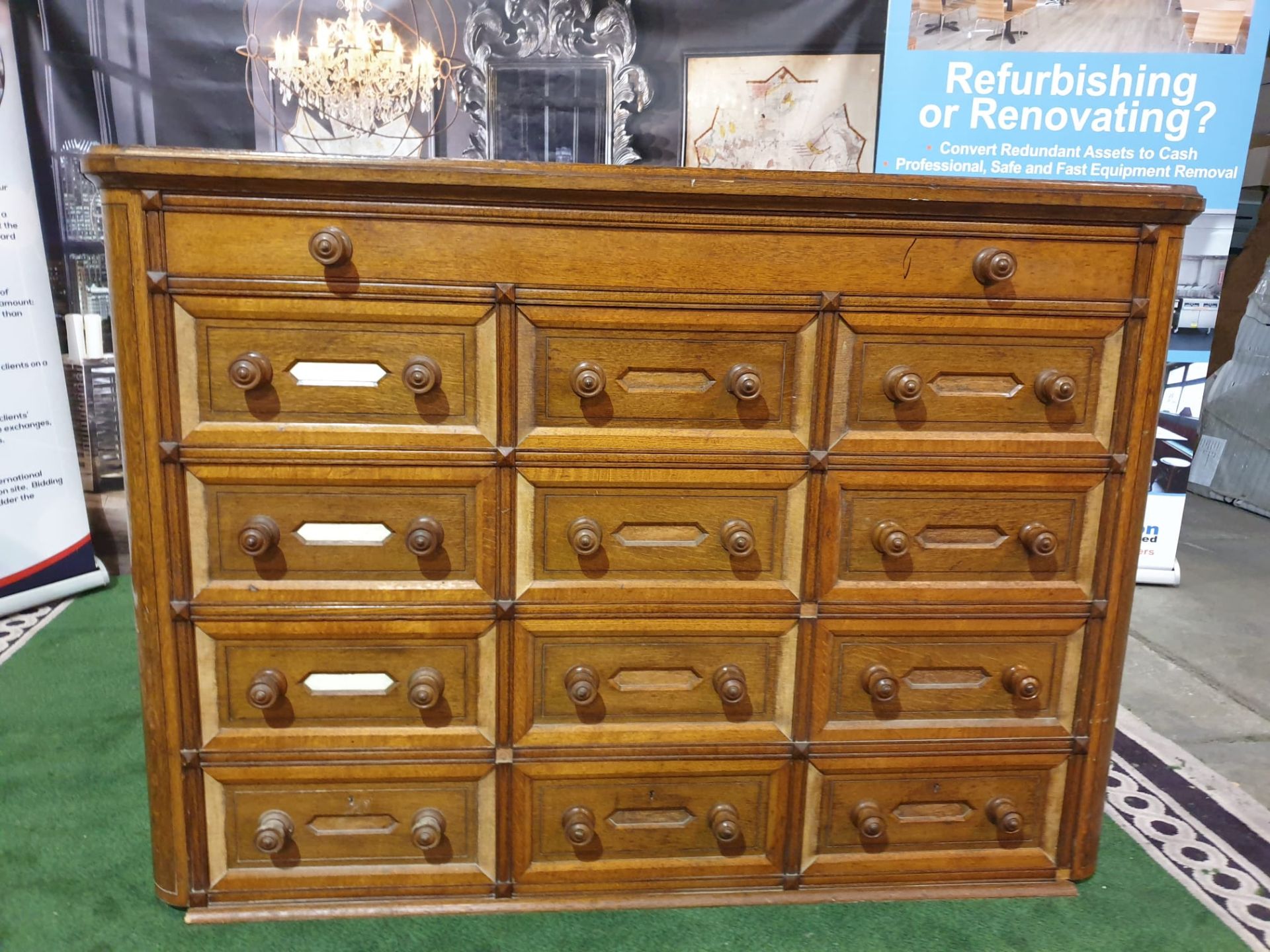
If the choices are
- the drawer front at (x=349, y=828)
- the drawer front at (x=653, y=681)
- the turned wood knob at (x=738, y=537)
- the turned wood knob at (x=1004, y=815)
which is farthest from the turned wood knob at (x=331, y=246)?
the turned wood knob at (x=1004, y=815)

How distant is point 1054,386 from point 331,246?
1341 mm

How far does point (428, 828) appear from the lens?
1.71 metres

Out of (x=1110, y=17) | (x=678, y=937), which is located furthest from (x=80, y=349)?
(x=1110, y=17)

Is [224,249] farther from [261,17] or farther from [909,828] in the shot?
[261,17]

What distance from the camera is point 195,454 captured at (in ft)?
5.06

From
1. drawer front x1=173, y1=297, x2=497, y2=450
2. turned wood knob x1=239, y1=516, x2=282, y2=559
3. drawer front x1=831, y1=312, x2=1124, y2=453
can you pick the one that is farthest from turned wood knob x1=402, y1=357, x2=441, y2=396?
drawer front x1=831, y1=312, x2=1124, y2=453

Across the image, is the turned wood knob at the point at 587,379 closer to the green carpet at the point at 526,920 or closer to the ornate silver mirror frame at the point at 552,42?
the green carpet at the point at 526,920

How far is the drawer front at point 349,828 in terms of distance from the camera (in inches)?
67.1

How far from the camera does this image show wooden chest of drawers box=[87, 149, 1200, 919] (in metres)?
1.52

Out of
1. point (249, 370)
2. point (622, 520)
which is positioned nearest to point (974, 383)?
point (622, 520)

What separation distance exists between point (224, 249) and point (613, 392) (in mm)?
711

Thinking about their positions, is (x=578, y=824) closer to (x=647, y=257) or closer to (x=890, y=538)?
(x=890, y=538)

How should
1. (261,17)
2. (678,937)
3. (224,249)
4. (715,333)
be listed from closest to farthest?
(224,249), (715,333), (678,937), (261,17)

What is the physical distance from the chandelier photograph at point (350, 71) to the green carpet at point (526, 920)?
2422mm
